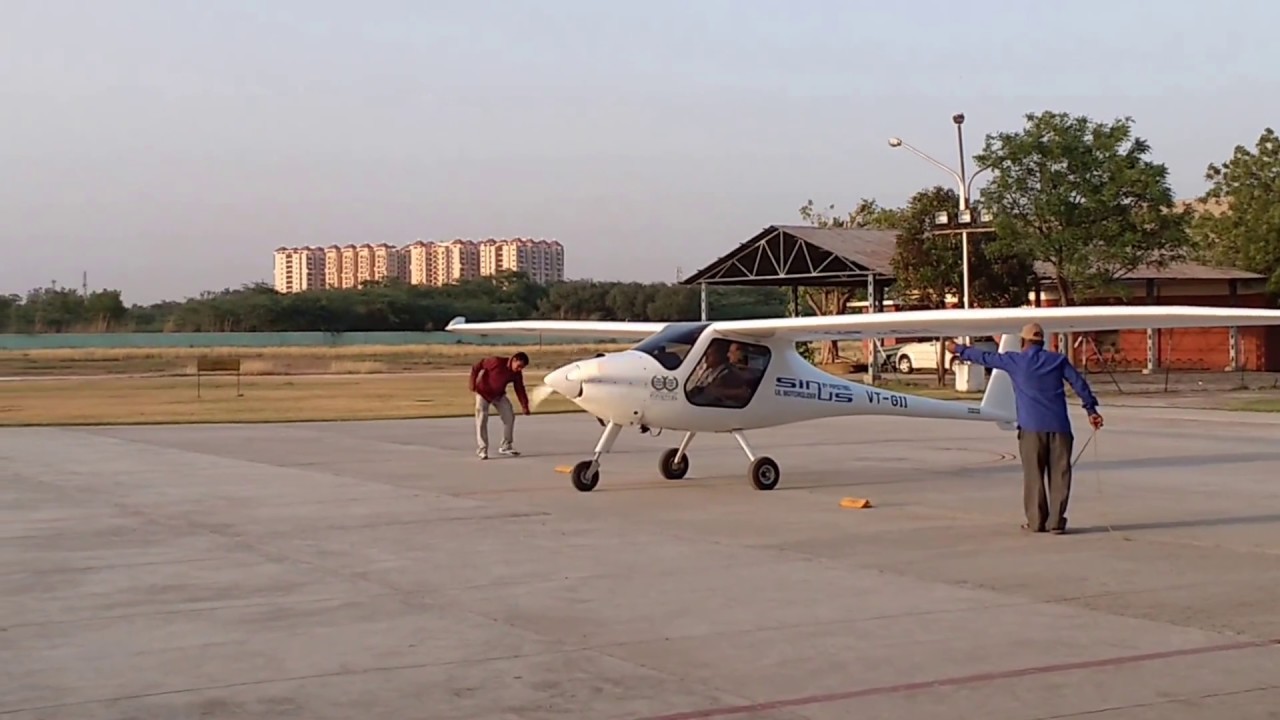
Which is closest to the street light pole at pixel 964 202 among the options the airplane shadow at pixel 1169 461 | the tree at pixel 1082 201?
the tree at pixel 1082 201

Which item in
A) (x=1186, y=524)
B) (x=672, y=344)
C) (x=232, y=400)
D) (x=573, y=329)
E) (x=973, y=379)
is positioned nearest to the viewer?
(x=1186, y=524)

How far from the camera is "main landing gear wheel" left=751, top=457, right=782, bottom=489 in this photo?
15.9 m

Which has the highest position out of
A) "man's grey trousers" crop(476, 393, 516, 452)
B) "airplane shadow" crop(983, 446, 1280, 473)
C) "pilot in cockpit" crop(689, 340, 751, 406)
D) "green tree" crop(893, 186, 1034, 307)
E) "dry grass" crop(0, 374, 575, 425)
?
"green tree" crop(893, 186, 1034, 307)

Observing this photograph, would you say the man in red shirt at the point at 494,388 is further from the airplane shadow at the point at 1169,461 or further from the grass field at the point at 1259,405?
the grass field at the point at 1259,405

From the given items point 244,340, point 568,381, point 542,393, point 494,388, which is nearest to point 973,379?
point 494,388

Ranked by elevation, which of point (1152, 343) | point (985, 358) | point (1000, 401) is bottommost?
point (1000, 401)

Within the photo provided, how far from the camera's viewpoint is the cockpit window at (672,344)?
15.8 metres

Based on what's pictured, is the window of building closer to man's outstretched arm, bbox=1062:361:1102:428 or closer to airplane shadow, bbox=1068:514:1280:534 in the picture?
man's outstretched arm, bbox=1062:361:1102:428

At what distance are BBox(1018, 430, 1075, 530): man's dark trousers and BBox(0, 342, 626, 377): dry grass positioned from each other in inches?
1957

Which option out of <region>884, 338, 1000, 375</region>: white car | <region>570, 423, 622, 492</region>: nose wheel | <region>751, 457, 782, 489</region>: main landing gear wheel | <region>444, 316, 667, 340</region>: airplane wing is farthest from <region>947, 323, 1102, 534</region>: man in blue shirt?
A: <region>884, 338, 1000, 375</region>: white car

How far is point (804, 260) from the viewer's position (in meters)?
47.8

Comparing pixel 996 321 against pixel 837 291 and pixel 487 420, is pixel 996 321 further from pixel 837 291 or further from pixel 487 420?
pixel 837 291

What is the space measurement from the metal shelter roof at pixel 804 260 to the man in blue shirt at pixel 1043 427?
32.9 metres

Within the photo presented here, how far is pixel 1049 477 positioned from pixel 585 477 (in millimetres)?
5449
